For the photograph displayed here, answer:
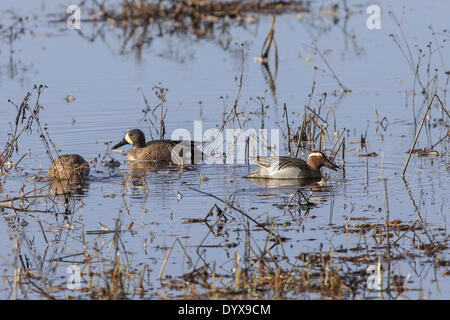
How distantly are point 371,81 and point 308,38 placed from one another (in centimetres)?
473

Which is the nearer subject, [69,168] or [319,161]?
[69,168]

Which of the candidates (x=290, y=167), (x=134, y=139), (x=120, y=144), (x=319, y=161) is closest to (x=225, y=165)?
(x=290, y=167)

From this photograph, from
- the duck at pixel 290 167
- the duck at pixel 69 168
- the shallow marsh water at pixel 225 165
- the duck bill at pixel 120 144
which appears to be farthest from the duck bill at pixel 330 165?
the duck bill at pixel 120 144

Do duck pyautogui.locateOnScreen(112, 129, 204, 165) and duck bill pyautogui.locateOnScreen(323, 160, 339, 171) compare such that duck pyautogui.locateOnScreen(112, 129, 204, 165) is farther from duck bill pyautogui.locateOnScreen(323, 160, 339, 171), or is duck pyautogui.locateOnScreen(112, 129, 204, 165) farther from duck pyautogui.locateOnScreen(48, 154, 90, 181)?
duck bill pyautogui.locateOnScreen(323, 160, 339, 171)

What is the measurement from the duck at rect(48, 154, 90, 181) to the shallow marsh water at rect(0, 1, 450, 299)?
23 centimetres

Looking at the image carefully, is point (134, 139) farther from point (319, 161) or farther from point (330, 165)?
point (330, 165)

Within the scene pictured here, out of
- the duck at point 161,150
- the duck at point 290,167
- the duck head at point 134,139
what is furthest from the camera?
the duck head at point 134,139

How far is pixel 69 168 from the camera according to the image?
36.7 feet

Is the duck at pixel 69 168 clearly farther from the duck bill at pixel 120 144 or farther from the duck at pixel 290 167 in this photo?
the duck at pixel 290 167

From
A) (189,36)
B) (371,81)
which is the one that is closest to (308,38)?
(189,36)

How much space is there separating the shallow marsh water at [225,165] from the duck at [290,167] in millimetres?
194

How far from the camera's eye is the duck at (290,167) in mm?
11211

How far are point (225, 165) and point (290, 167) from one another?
1.23m

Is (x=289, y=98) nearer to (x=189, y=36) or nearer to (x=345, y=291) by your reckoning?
(x=189, y=36)
